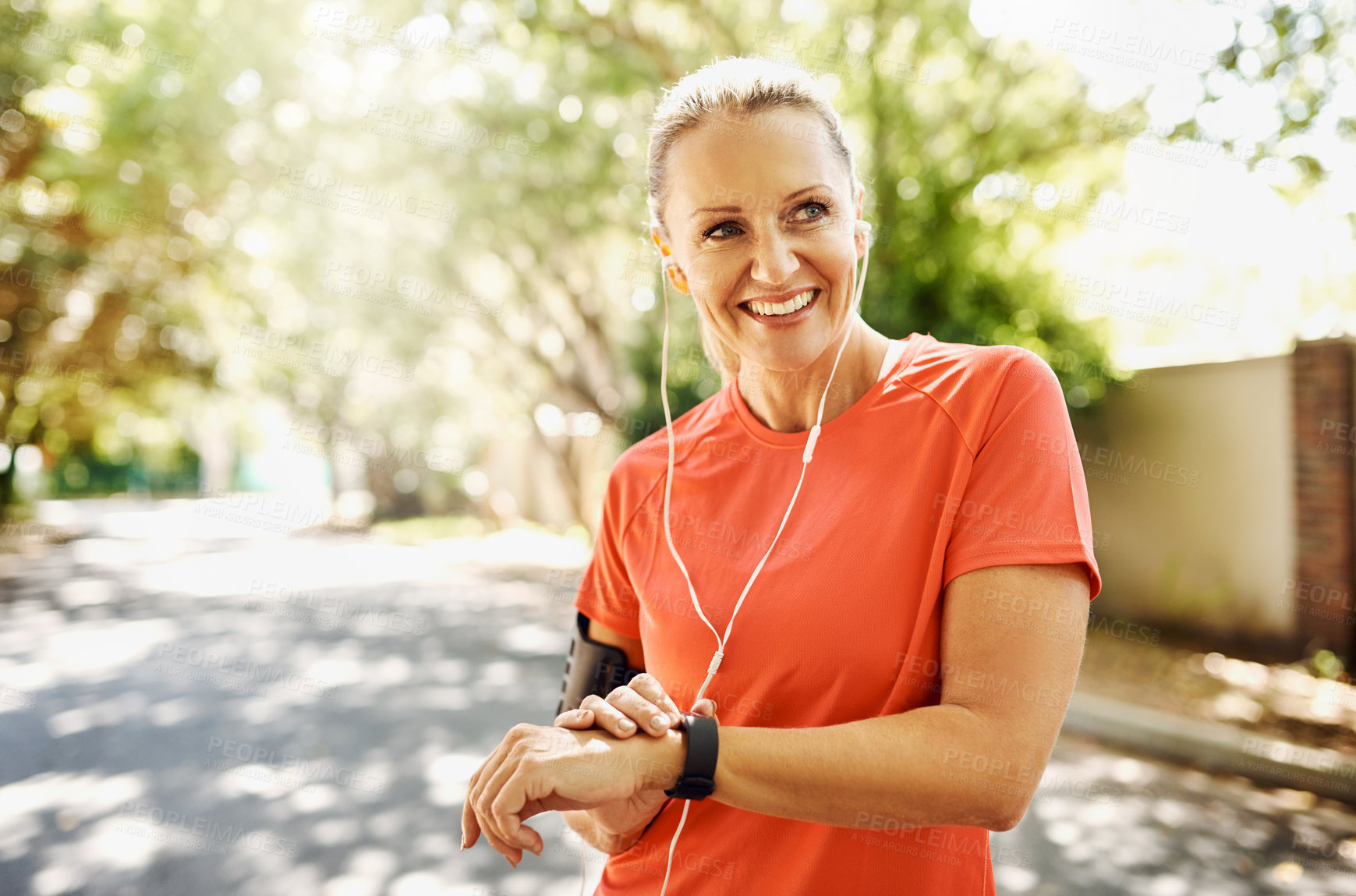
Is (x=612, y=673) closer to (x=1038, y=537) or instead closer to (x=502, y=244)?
(x=1038, y=537)

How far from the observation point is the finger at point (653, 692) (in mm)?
1322

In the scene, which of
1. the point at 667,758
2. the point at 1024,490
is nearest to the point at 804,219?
the point at 1024,490

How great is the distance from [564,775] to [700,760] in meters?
0.20

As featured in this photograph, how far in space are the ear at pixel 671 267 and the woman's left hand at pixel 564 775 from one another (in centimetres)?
86

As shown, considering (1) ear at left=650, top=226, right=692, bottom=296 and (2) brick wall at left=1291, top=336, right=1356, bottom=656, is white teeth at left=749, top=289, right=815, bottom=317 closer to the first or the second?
(1) ear at left=650, top=226, right=692, bottom=296

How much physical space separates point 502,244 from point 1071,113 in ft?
26.2

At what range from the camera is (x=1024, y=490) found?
1277 millimetres

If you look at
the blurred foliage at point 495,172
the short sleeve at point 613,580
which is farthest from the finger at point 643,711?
the blurred foliage at point 495,172

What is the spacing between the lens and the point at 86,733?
6664 millimetres

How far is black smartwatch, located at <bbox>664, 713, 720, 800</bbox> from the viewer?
1.23 m

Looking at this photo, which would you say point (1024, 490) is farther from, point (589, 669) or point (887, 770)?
point (589, 669)

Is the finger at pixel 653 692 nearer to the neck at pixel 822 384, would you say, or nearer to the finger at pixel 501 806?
the finger at pixel 501 806

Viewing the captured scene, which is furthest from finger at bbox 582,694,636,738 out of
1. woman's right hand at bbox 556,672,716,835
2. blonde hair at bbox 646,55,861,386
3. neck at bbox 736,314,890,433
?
blonde hair at bbox 646,55,861,386


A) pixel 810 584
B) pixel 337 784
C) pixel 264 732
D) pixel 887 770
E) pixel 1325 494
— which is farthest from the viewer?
pixel 1325 494
